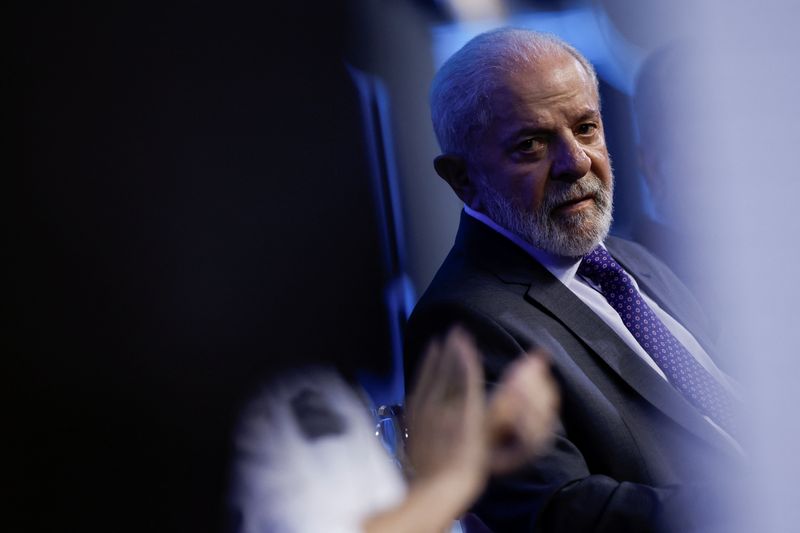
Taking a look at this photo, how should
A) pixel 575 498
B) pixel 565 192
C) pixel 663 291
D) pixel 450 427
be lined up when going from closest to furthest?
pixel 450 427 < pixel 575 498 < pixel 565 192 < pixel 663 291

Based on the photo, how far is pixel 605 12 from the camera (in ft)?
3.39

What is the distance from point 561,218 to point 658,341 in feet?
0.66

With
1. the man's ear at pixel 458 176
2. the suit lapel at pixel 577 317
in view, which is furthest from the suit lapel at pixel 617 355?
the man's ear at pixel 458 176

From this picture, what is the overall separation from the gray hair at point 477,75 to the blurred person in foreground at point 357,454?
0.31 metres

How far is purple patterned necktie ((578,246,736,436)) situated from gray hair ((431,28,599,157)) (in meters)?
0.25

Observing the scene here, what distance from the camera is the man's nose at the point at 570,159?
980mm

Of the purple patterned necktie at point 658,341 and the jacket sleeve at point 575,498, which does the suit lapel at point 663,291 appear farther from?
the jacket sleeve at point 575,498

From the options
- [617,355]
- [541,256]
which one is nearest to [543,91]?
[541,256]

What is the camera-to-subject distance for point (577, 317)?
1.00m

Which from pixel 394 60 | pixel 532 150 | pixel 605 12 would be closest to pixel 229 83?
pixel 394 60

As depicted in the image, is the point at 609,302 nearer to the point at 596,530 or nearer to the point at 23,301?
the point at 596,530

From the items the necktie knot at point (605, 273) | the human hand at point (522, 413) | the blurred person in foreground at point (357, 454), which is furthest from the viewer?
the necktie knot at point (605, 273)

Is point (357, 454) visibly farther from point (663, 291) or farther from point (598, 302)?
point (663, 291)

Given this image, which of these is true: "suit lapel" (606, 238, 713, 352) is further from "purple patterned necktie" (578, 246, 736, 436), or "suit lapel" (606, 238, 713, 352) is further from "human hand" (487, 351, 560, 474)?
"human hand" (487, 351, 560, 474)
